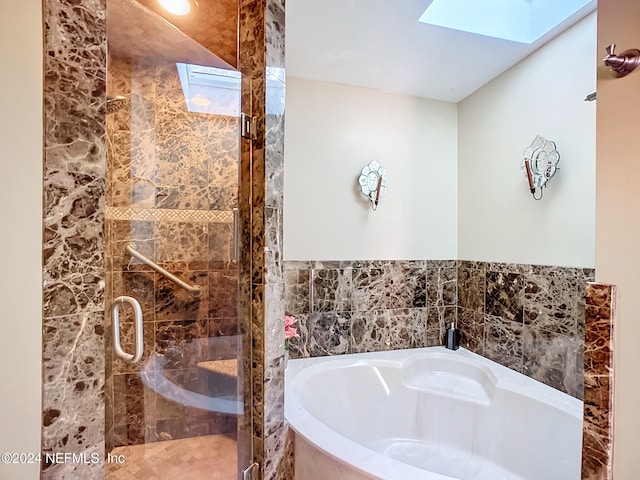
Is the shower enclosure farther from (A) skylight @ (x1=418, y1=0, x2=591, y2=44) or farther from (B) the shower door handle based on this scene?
(A) skylight @ (x1=418, y1=0, x2=591, y2=44)

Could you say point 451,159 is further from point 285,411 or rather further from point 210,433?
point 210,433

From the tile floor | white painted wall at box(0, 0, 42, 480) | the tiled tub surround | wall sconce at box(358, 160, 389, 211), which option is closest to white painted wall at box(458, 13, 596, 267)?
the tiled tub surround

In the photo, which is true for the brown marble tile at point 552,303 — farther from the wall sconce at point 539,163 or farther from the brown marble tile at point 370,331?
the brown marble tile at point 370,331

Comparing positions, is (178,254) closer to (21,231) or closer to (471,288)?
(21,231)

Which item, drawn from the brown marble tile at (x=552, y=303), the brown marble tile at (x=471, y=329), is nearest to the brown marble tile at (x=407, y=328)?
the brown marble tile at (x=471, y=329)

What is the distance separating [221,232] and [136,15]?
1.00 metres

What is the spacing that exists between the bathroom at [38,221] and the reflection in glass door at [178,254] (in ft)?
1.87

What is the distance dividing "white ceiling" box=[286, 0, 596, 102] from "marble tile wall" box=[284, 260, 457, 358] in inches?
55.2

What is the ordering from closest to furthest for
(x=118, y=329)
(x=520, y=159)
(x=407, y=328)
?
(x=118, y=329), (x=520, y=159), (x=407, y=328)

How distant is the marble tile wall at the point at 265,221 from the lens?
1292 millimetres

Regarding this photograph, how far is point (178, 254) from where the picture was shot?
6.07ft

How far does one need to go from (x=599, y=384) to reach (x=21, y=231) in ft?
4.95

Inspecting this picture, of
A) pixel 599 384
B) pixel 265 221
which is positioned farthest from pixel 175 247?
pixel 599 384

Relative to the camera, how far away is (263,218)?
4.25 feet
